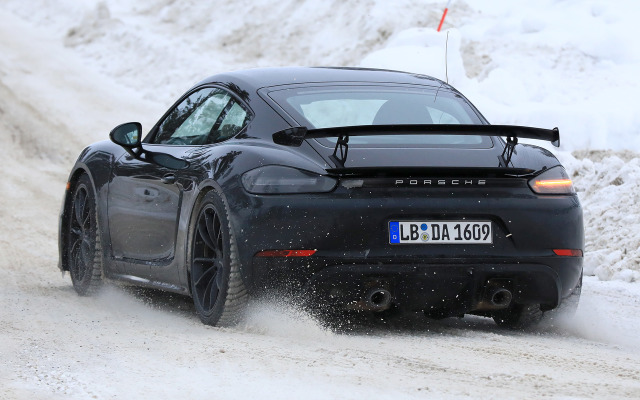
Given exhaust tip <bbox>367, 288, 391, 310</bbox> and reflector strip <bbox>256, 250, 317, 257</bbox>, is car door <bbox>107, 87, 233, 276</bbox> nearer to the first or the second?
reflector strip <bbox>256, 250, 317, 257</bbox>

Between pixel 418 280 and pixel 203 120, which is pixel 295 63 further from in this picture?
pixel 418 280

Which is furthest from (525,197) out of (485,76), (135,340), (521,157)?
(485,76)

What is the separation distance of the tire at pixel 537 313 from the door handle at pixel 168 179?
1862mm

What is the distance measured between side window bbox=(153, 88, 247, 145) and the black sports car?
33 millimetres

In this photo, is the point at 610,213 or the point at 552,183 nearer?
the point at 552,183

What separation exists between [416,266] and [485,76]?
1257cm

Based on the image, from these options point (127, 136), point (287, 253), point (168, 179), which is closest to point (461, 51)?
point (127, 136)

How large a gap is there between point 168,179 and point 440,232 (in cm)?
169

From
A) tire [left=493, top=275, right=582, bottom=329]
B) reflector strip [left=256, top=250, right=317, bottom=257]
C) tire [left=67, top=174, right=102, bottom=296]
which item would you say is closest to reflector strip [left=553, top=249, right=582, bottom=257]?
tire [left=493, top=275, right=582, bottom=329]

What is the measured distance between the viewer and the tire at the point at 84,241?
7.58m

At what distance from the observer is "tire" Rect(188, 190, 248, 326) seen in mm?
5590

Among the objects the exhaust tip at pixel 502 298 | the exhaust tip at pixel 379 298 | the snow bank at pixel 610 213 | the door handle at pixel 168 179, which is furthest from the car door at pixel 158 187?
the snow bank at pixel 610 213

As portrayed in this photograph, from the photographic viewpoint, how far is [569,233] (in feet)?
18.8

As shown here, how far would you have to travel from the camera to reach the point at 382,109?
245 inches
